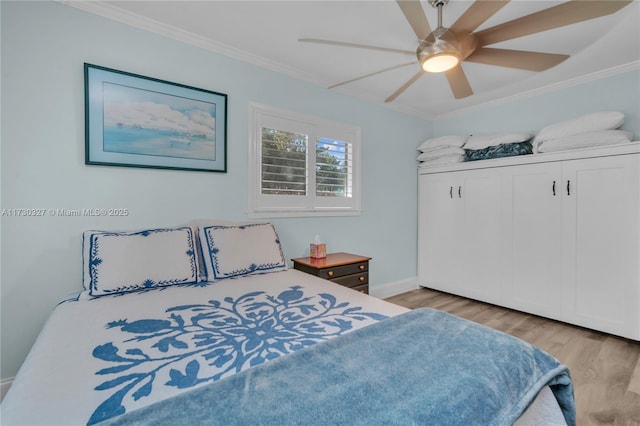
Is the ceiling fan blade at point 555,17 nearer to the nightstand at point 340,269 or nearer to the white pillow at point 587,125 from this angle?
the white pillow at point 587,125

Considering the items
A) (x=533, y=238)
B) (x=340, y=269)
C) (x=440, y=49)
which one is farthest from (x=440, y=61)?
(x=533, y=238)

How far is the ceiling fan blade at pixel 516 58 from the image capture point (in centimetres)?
184

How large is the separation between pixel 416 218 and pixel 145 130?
3.35 metres

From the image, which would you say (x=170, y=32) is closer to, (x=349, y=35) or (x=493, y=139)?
(x=349, y=35)

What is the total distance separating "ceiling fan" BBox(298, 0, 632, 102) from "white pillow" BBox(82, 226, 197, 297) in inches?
60.7

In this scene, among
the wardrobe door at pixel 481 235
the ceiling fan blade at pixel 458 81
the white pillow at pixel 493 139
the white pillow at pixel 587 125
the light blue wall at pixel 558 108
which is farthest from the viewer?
the wardrobe door at pixel 481 235

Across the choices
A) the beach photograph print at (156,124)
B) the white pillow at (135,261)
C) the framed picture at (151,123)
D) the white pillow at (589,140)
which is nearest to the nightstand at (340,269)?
the white pillow at (135,261)

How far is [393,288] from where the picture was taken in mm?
3697

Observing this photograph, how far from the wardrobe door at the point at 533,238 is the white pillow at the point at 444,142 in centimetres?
64

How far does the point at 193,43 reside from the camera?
2.25 m

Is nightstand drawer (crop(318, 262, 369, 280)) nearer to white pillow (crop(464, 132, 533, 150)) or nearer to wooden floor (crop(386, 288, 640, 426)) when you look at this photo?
wooden floor (crop(386, 288, 640, 426))

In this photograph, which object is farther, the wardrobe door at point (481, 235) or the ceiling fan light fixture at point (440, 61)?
the wardrobe door at point (481, 235)

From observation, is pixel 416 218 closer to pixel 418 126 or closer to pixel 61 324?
pixel 418 126

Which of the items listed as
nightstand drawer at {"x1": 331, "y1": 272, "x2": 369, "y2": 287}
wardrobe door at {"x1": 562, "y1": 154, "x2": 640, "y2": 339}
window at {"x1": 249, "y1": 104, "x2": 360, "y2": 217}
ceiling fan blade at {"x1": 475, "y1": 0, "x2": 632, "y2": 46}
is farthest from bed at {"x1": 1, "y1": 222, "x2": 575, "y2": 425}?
wardrobe door at {"x1": 562, "y1": 154, "x2": 640, "y2": 339}
